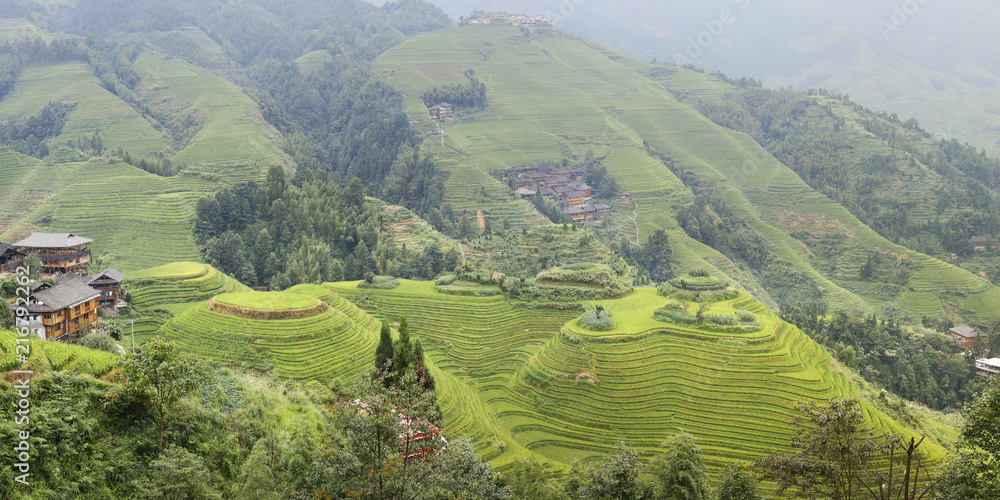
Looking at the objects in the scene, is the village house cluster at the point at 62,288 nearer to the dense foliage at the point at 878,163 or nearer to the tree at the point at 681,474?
the tree at the point at 681,474

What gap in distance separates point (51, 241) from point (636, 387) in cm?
3964

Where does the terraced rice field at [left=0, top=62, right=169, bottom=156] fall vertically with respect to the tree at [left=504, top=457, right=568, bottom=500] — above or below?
above

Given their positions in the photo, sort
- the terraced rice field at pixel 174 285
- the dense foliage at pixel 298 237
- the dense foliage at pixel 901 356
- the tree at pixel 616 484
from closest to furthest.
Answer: the tree at pixel 616 484 → the terraced rice field at pixel 174 285 → the dense foliage at pixel 901 356 → the dense foliage at pixel 298 237

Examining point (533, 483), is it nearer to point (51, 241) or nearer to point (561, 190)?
point (51, 241)

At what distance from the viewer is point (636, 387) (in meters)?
37.3

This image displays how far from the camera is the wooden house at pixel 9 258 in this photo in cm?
4350

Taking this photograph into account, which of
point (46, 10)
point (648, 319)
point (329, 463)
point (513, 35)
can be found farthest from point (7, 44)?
point (329, 463)

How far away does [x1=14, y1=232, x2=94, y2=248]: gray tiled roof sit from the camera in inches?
1735

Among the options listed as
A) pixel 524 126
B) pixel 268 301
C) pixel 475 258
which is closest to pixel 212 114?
pixel 524 126

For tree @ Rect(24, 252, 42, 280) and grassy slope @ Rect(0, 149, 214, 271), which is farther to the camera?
A: grassy slope @ Rect(0, 149, 214, 271)

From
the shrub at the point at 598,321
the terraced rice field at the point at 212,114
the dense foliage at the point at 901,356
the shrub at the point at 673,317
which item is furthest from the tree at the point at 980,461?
the terraced rice field at the point at 212,114

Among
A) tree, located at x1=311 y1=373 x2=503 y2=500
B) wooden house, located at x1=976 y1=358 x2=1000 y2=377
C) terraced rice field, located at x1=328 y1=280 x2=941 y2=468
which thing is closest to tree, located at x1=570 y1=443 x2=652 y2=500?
tree, located at x1=311 y1=373 x2=503 y2=500

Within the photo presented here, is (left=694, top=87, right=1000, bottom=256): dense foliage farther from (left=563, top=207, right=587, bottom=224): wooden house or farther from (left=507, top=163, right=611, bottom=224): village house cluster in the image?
(left=563, top=207, right=587, bottom=224): wooden house

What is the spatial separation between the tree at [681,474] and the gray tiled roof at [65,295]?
95.4 ft
